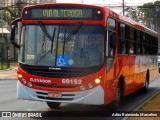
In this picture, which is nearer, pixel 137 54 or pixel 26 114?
pixel 26 114

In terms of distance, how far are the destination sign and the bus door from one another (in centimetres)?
52

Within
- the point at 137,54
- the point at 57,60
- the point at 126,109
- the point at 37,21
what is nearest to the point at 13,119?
the point at 57,60

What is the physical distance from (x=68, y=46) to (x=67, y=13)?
89cm

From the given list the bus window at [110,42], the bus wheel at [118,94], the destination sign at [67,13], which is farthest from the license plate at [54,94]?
the bus wheel at [118,94]

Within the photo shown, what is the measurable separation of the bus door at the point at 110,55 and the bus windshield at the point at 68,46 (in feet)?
1.12

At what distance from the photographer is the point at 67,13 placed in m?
10.8

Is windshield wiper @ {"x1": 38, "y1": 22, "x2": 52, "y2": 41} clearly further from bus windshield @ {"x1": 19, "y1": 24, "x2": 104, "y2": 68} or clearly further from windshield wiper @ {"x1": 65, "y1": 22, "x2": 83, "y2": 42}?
windshield wiper @ {"x1": 65, "y1": 22, "x2": 83, "y2": 42}

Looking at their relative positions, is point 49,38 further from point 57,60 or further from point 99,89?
point 99,89

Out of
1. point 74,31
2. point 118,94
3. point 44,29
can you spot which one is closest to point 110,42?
point 74,31

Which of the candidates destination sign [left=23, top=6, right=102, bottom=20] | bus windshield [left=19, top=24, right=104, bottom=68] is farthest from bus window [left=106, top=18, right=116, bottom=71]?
destination sign [left=23, top=6, right=102, bottom=20]

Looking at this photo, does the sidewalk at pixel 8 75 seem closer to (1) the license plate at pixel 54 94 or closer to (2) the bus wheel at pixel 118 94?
(2) the bus wheel at pixel 118 94

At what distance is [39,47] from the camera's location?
10805mm

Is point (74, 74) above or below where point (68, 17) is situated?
below

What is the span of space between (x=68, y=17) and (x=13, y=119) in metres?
2.90
